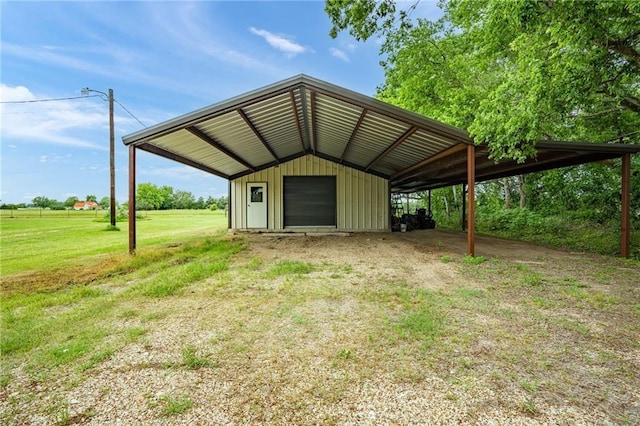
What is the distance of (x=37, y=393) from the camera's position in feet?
6.01

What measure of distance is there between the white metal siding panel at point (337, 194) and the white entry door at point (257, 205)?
0.53ft

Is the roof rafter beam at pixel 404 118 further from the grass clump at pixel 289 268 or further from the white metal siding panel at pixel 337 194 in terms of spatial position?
the white metal siding panel at pixel 337 194

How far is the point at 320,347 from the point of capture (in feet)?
7.81

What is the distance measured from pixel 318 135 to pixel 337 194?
3.34 m

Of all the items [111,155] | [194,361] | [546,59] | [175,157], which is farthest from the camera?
[111,155]

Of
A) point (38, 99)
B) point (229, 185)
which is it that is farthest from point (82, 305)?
point (38, 99)

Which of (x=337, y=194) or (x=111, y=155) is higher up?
(x=111, y=155)

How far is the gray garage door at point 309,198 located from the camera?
1173cm

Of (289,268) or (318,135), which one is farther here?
(318,135)

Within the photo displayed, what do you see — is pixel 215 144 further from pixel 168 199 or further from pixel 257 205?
pixel 168 199

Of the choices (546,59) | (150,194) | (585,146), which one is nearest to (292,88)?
(546,59)

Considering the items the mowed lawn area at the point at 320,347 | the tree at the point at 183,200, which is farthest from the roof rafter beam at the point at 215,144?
the tree at the point at 183,200

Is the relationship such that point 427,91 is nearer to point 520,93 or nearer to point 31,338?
point 520,93

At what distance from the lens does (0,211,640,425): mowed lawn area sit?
5.53ft
